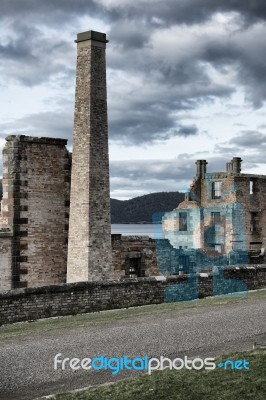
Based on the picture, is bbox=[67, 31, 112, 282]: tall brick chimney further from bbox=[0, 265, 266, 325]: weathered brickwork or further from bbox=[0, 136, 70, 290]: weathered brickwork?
bbox=[0, 265, 266, 325]: weathered brickwork

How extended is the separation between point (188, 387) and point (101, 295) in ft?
34.4

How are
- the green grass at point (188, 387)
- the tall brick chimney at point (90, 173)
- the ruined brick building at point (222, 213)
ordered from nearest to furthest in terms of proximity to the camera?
the green grass at point (188, 387)
the tall brick chimney at point (90, 173)
the ruined brick building at point (222, 213)

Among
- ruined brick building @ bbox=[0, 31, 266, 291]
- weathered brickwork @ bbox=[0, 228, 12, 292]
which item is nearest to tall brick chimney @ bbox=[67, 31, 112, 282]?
ruined brick building @ bbox=[0, 31, 266, 291]

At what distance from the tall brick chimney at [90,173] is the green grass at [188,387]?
15973 mm

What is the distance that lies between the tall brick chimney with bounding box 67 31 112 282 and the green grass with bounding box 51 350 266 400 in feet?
52.4

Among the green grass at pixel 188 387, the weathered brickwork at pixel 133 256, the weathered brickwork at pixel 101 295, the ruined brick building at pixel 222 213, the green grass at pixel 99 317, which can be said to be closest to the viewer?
the green grass at pixel 188 387

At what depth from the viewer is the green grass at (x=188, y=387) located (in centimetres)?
990

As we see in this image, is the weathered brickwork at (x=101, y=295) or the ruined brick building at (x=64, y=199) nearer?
the weathered brickwork at (x=101, y=295)

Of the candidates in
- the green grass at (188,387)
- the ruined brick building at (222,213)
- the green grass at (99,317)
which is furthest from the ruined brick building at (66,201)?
the ruined brick building at (222,213)

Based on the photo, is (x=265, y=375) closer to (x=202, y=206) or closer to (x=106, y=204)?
(x=106, y=204)

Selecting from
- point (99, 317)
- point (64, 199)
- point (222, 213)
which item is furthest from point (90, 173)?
point (222, 213)

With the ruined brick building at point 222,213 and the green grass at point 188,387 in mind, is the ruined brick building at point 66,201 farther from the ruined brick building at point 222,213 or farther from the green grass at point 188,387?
the ruined brick building at point 222,213

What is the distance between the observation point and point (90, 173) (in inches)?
1070

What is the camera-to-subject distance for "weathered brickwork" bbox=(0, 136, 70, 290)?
26859mm
